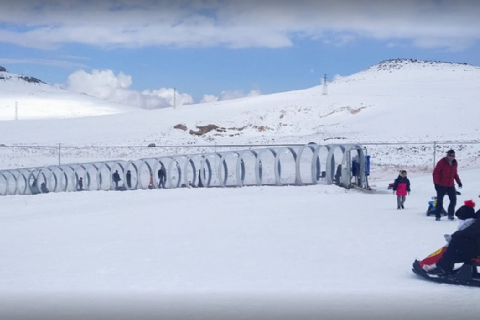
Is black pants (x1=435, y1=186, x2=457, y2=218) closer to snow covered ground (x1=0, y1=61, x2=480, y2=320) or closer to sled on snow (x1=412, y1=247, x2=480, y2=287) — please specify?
snow covered ground (x1=0, y1=61, x2=480, y2=320)

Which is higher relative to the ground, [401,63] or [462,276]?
[401,63]

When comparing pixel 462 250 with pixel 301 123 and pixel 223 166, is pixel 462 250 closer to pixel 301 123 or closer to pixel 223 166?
pixel 223 166

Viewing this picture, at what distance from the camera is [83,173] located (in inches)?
1059

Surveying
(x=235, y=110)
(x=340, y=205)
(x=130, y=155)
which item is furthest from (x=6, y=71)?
(x=340, y=205)

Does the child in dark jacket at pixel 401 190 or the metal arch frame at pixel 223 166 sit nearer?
the child in dark jacket at pixel 401 190

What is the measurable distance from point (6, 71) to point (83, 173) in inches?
6600

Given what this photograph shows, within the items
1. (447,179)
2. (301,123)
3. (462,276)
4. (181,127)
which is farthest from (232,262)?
(301,123)

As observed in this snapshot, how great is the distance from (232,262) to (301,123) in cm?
5611

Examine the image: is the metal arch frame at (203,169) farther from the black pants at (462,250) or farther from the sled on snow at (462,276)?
the black pants at (462,250)

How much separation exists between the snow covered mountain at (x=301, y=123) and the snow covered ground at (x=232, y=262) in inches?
939

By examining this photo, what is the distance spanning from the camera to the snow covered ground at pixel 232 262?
7.17 metres

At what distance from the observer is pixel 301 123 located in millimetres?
65000

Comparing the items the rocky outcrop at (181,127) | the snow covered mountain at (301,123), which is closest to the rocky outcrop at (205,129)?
the snow covered mountain at (301,123)

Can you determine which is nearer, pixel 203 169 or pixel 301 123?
pixel 203 169
